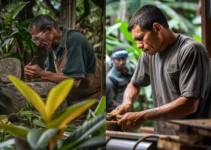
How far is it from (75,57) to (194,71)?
577 mm

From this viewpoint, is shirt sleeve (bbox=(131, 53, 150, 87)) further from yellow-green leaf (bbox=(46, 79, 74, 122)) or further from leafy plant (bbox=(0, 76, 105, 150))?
yellow-green leaf (bbox=(46, 79, 74, 122))

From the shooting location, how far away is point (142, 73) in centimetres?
283

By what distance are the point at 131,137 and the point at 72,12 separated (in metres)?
0.67

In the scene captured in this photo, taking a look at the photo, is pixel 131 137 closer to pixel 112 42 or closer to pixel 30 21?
pixel 30 21

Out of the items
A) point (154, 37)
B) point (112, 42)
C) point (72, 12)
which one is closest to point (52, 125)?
point (72, 12)

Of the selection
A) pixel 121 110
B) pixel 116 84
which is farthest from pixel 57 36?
pixel 116 84

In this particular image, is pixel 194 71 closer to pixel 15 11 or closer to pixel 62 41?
pixel 62 41

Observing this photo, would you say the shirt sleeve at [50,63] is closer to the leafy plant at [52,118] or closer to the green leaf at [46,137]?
the leafy plant at [52,118]

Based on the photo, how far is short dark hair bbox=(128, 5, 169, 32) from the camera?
253 centimetres

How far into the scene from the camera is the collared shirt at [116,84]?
18.1 feet

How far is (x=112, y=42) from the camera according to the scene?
260 inches

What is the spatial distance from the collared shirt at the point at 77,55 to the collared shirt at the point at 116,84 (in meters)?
3.03

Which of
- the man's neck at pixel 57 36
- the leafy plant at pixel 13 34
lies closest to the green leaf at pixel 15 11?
the leafy plant at pixel 13 34

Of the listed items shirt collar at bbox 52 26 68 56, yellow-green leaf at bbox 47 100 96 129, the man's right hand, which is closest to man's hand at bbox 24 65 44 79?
shirt collar at bbox 52 26 68 56
